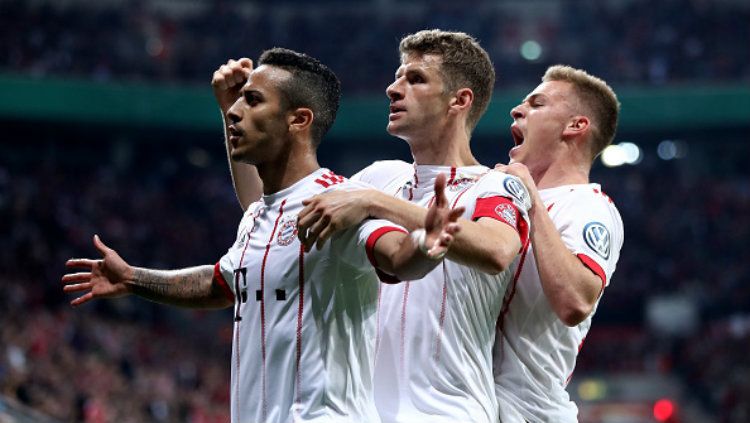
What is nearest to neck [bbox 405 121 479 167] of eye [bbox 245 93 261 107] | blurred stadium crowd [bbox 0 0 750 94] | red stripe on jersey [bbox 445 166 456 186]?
red stripe on jersey [bbox 445 166 456 186]

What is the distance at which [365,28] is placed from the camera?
28.2 metres

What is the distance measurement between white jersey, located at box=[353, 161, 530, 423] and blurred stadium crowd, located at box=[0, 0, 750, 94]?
71.7 ft

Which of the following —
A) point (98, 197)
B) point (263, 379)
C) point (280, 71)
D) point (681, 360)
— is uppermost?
point (280, 71)

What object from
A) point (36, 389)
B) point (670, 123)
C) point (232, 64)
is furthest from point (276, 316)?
point (670, 123)

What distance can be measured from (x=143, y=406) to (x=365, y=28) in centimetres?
1541

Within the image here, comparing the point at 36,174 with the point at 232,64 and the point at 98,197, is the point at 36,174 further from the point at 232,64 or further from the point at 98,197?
the point at 232,64

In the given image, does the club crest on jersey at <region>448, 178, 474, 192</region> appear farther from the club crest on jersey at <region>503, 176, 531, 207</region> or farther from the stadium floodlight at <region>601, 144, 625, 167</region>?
the stadium floodlight at <region>601, 144, 625, 167</region>

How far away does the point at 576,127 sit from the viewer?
4758 mm

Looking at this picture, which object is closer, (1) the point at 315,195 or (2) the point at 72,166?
(1) the point at 315,195

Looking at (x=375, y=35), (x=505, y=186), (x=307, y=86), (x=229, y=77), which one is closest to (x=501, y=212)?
(x=505, y=186)

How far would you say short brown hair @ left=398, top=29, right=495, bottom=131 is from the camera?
4.37 meters

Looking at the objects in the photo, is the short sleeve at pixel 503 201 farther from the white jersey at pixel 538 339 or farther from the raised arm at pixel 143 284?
the raised arm at pixel 143 284

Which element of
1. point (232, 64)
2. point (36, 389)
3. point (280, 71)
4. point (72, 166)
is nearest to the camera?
point (280, 71)

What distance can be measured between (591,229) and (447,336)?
0.83 m
